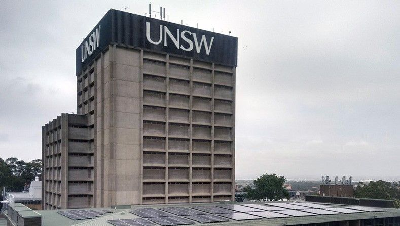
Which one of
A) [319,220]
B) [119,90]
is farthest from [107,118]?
[319,220]

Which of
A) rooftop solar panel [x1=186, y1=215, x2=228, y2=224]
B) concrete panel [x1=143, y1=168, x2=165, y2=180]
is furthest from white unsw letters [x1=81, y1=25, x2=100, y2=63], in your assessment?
rooftop solar panel [x1=186, y1=215, x2=228, y2=224]

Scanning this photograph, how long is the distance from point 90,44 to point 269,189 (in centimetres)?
7491

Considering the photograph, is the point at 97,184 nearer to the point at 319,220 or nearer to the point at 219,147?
the point at 219,147

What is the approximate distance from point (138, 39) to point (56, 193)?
4400 cm

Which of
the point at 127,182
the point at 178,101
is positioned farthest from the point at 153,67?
the point at 127,182

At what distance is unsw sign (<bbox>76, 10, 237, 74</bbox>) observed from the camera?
80000mm

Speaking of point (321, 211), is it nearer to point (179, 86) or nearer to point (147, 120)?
point (147, 120)

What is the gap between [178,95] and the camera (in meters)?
87.2

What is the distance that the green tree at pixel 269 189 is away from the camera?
418 feet

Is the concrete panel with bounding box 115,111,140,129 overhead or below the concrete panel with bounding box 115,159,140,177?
overhead

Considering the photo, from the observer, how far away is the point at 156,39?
276 ft

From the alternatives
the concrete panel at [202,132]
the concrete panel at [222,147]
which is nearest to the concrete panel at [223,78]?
the concrete panel at [202,132]

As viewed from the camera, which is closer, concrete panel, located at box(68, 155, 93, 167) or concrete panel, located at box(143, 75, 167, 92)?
concrete panel, located at box(143, 75, 167, 92)

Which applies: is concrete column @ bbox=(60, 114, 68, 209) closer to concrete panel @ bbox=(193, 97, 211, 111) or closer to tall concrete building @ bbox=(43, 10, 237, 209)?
tall concrete building @ bbox=(43, 10, 237, 209)
